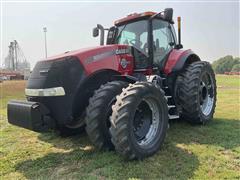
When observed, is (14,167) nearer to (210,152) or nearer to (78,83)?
(78,83)

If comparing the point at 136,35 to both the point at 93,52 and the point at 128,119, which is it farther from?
the point at 128,119

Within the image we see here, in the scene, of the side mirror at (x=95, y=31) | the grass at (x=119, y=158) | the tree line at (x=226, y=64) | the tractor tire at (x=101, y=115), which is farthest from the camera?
the tree line at (x=226, y=64)

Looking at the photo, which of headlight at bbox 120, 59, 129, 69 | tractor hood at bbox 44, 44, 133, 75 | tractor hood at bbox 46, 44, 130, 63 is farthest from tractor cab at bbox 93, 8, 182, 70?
tractor hood at bbox 46, 44, 130, 63

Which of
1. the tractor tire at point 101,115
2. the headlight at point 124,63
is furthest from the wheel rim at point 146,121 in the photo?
the headlight at point 124,63

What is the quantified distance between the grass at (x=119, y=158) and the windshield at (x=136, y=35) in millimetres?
1915

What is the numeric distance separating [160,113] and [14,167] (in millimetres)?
2427

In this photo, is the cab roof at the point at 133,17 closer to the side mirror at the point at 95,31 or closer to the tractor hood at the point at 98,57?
the side mirror at the point at 95,31

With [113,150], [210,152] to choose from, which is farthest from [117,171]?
[210,152]

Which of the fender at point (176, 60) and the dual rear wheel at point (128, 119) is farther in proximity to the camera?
the fender at point (176, 60)

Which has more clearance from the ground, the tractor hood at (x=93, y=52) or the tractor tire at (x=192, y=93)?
the tractor hood at (x=93, y=52)

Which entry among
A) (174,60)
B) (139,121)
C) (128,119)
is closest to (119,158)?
(128,119)

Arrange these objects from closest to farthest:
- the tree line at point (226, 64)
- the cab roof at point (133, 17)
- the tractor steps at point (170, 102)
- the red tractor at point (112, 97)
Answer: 1. the red tractor at point (112, 97)
2. the tractor steps at point (170, 102)
3. the cab roof at point (133, 17)
4. the tree line at point (226, 64)

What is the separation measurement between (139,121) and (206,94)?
9.93 ft

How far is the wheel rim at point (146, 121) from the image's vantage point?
4629mm
